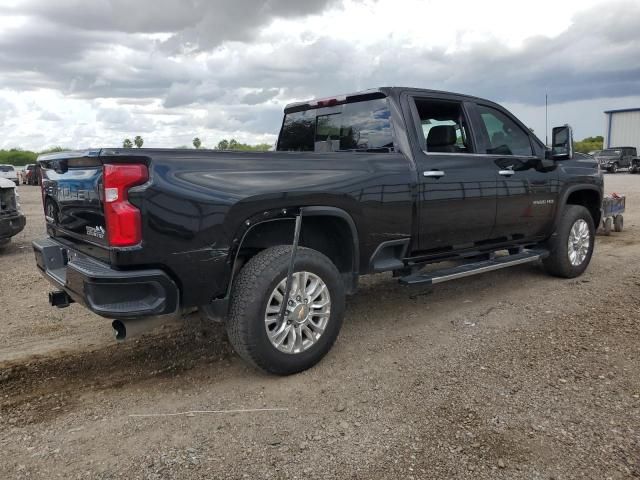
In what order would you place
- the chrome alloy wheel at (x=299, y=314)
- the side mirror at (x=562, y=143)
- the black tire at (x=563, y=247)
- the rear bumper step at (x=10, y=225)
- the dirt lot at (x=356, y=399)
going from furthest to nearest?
the rear bumper step at (x=10, y=225)
the black tire at (x=563, y=247)
the side mirror at (x=562, y=143)
the chrome alloy wheel at (x=299, y=314)
the dirt lot at (x=356, y=399)

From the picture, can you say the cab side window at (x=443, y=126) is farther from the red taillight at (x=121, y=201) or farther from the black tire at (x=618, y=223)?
the black tire at (x=618, y=223)

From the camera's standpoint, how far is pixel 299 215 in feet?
11.7

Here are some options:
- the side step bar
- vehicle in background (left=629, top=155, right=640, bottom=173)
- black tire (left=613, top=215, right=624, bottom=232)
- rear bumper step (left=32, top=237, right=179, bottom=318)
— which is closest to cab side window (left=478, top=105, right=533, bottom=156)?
the side step bar

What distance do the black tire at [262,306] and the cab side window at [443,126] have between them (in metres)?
1.63

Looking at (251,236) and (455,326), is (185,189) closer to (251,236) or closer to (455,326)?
(251,236)

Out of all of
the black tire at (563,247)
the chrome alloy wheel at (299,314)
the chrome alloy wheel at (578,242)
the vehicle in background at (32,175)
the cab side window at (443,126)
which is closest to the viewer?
the chrome alloy wheel at (299,314)

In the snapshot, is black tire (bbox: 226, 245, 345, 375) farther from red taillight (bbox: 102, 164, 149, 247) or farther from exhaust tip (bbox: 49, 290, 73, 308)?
exhaust tip (bbox: 49, 290, 73, 308)

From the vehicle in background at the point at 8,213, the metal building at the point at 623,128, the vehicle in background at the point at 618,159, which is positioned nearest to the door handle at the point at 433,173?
the vehicle in background at the point at 8,213

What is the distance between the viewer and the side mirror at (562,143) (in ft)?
17.8

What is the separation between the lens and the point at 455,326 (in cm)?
454

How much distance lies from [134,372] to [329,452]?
1709 mm

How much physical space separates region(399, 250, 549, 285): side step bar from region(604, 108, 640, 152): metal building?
149 ft

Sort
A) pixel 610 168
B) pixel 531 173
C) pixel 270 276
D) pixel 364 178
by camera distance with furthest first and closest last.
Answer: pixel 610 168, pixel 531 173, pixel 364 178, pixel 270 276

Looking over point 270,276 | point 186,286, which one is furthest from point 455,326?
point 186,286
